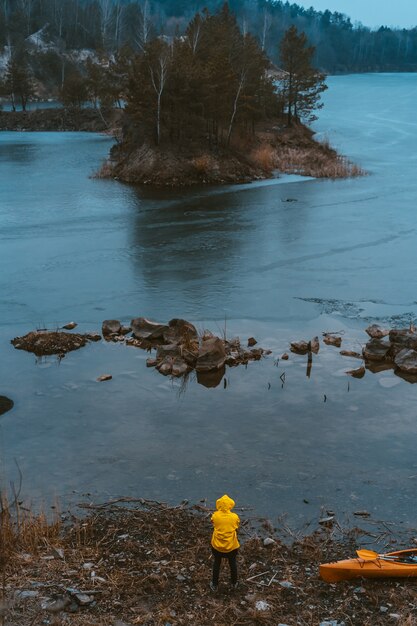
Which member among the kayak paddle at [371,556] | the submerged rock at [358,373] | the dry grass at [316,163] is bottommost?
the submerged rock at [358,373]

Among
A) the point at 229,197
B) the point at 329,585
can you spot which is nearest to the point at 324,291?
the point at 329,585

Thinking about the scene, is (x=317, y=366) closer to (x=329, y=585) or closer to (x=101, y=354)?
→ (x=101, y=354)

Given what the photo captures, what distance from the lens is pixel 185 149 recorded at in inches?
1622

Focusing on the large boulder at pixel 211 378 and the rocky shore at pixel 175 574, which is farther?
the large boulder at pixel 211 378

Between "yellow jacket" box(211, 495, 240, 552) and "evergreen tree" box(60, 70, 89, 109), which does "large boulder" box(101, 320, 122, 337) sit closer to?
"yellow jacket" box(211, 495, 240, 552)

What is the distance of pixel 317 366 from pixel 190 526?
22.2 ft

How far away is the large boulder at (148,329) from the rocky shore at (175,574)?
7.10 meters

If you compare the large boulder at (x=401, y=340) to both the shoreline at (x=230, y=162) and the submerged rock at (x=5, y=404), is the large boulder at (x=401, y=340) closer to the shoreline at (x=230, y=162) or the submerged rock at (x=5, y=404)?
the submerged rock at (x=5, y=404)

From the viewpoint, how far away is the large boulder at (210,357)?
15.7 metres

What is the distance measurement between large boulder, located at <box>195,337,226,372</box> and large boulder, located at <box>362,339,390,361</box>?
3346mm

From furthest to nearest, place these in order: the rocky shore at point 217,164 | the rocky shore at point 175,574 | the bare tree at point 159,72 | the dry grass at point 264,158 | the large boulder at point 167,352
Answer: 1. the dry grass at point 264,158
2. the rocky shore at point 217,164
3. the bare tree at point 159,72
4. the large boulder at point 167,352
5. the rocky shore at point 175,574

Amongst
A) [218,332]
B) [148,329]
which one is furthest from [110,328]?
[218,332]

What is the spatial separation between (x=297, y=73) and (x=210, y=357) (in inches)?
1741

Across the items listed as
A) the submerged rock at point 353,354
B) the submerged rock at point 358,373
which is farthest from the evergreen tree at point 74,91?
the submerged rock at point 358,373
